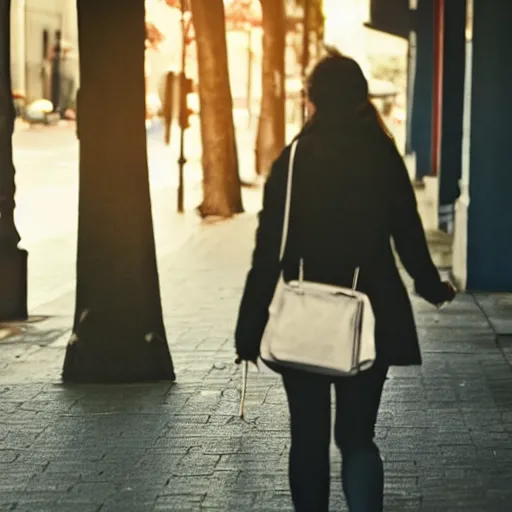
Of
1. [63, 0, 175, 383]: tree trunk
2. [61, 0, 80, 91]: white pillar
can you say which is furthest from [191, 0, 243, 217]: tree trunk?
[61, 0, 80, 91]: white pillar

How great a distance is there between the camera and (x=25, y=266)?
12.3 metres

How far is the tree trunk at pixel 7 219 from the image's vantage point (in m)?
12.1

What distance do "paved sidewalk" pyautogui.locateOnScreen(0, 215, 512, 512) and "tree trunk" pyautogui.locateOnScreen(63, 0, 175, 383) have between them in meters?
0.24

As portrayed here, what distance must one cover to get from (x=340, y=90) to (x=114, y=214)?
4536 millimetres

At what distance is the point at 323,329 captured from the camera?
4820 millimetres

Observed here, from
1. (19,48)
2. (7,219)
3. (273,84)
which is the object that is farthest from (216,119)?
(19,48)

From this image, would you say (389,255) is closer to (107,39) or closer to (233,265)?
(107,39)

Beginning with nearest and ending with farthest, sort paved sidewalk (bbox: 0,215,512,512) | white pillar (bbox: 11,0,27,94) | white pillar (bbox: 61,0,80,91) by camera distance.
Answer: paved sidewalk (bbox: 0,215,512,512), white pillar (bbox: 11,0,27,94), white pillar (bbox: 61,0,80,91)

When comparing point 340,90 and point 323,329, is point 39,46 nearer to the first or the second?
point 340,90

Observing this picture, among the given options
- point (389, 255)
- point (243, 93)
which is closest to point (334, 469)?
point (389, 255)

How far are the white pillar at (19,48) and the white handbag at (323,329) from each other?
58423mm

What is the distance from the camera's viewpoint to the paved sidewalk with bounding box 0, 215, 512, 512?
6.33 metres

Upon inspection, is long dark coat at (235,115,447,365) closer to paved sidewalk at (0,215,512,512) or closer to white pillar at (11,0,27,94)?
paved sidewalk at (0,215,512,512)

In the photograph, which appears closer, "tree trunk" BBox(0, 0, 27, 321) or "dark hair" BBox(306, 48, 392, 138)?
"dark hair" BBox(306, 48, 392, 138)
